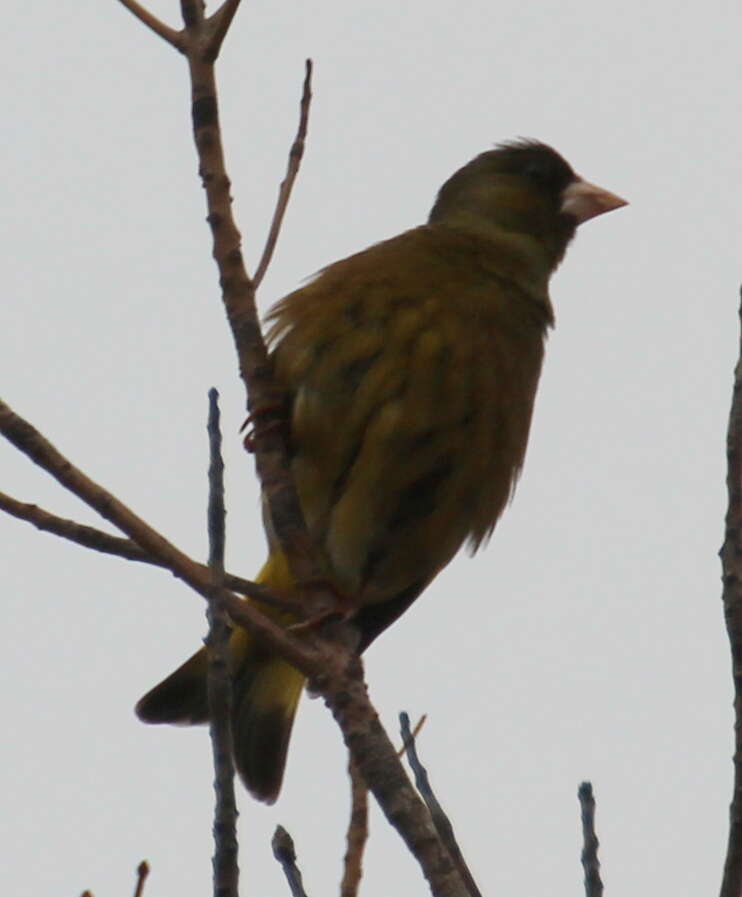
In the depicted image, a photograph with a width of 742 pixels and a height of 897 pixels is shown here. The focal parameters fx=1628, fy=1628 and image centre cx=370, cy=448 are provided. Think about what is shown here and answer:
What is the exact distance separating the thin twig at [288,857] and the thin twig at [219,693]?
38 cm

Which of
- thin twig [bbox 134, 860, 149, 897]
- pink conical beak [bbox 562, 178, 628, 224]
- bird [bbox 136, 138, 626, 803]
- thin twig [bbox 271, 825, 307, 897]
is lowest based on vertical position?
thin twig [bbox 134, 860, 149, 897]

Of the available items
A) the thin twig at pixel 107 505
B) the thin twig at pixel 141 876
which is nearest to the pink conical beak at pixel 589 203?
the thin twig at pixel 107 505

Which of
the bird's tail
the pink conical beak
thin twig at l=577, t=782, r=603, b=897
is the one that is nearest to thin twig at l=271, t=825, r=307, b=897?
thin twig at l=577, t=782, r=603, b=897

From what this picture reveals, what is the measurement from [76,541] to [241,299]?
0.68 m

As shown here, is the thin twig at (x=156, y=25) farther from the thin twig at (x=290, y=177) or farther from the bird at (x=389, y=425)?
the bird at (x=389, y=425)

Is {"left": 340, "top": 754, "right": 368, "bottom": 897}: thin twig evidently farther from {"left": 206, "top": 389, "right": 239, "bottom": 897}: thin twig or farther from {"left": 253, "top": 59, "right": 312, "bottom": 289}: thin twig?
{"left": 253, "top": 59, "right": 312, "bottom": 289}: thin twig

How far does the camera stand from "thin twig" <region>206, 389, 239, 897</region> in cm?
170

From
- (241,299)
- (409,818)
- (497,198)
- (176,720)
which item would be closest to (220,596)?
(409,818)

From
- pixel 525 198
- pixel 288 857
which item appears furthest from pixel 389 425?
pixel 525 198

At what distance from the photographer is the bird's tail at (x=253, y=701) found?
12.1 feet

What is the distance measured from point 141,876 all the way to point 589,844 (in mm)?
576

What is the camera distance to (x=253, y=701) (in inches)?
152

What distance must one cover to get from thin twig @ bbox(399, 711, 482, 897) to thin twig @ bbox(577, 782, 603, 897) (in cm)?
16

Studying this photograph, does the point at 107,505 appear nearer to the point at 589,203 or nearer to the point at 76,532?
the point at 76,532
